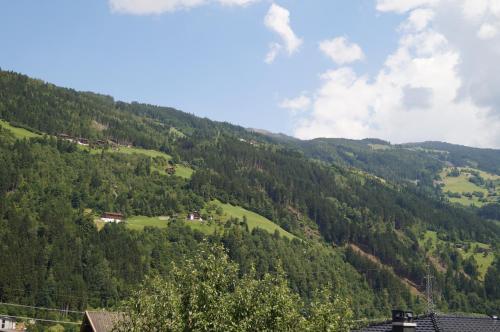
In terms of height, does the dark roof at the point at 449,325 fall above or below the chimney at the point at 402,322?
below

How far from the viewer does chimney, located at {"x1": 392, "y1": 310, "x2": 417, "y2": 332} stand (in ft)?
107

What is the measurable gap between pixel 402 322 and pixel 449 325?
6521 millimetres

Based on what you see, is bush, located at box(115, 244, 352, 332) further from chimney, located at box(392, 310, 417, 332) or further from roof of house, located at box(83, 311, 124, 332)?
roof of house, located at box(83, 311, 124, 332)

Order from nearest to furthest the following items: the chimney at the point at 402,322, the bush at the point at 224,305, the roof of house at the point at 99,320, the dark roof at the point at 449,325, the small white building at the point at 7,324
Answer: the bush at the point at 224,305, the chimney at the point at 402,322, the dark roof at the point at 449,325, the roof of house at the point at 99,320, the small white building at the point at 7,324

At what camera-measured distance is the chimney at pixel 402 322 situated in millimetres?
32719

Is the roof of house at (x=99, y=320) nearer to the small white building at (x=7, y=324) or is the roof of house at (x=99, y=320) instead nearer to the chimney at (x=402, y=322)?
the chimney at (x=402, y=322)

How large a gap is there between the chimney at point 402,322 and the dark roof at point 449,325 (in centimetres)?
373

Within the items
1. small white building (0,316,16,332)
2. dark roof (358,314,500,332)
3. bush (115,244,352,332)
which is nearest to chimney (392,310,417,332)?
dark roof (358,314,500,332)

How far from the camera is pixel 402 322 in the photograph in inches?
1297

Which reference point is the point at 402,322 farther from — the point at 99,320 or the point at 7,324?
the point at 7,324

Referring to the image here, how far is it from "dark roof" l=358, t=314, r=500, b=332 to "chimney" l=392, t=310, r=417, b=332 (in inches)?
147

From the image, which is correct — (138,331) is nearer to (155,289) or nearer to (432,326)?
(155,289)

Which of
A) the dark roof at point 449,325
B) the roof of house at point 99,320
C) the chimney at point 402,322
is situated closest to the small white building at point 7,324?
the roof of house at point 99,320

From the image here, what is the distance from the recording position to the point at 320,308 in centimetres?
2875
